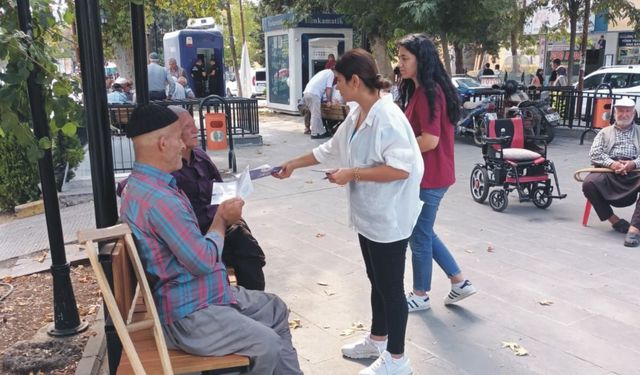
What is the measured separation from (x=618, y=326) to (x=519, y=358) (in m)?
0.90

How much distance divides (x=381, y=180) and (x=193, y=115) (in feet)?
17.1

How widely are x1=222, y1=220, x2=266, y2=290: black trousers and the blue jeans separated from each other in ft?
3.36

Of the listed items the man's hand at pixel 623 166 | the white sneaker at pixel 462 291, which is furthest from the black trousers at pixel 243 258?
the man's hand at pixel 623 166

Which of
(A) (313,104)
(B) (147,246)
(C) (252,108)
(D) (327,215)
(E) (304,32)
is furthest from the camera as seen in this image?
(E) (304,32)

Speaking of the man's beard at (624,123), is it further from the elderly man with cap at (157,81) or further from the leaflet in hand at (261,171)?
the elderly man with cap at (157,81)

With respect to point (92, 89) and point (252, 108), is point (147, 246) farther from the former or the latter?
point (252, 108)

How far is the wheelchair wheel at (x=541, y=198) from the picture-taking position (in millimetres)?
7055

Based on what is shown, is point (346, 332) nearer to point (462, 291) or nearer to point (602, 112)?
point (462, 291)

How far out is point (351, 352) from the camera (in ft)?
11.9

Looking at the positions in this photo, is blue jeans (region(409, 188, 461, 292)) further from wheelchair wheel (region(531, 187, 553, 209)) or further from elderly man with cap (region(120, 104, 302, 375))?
wheelchair wheel (region(531, 187, 553, 209))

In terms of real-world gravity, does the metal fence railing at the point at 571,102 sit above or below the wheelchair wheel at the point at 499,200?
above

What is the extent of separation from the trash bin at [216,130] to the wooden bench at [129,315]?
281 inches

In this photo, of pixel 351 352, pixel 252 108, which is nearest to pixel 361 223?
pixel 351 352

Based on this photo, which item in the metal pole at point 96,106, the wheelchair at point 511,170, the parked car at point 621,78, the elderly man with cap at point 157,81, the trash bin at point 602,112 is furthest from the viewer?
the parked car at point 621,78
